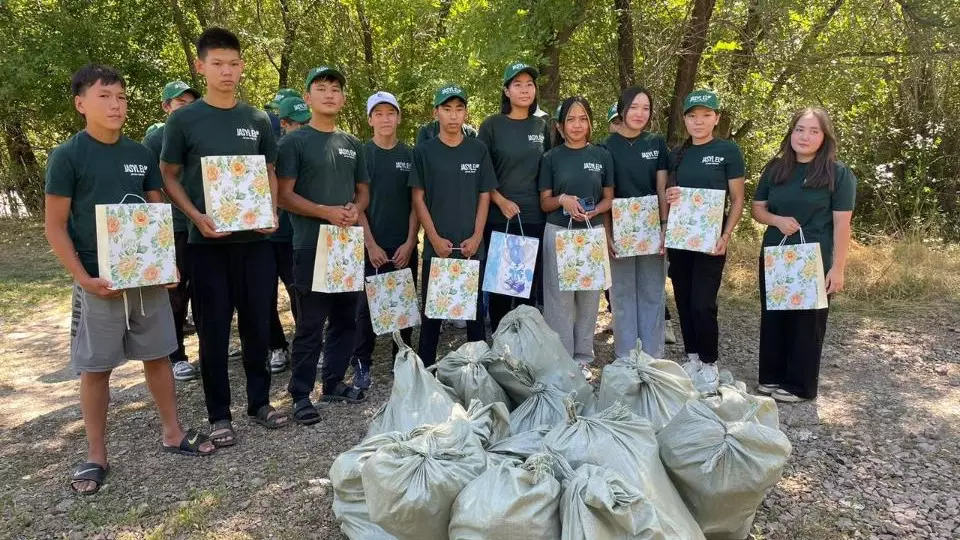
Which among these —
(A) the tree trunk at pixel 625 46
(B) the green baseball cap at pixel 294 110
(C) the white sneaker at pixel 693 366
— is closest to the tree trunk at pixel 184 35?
(B) the green baseball cap at pixel 294 110

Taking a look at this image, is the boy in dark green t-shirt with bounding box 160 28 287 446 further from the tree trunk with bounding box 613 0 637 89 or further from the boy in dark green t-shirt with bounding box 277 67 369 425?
the tree trunk with bounding box 613 0 637 89

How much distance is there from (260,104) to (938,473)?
12.8 m

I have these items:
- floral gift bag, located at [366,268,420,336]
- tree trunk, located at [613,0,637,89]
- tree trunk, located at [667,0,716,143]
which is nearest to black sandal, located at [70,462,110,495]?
floral gift bag, located at [366,268,420,336]

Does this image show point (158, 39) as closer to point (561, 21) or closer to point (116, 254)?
point (561, 21)

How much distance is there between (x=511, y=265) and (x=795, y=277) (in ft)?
5.73

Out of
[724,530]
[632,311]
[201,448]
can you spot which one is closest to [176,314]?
[201,448]

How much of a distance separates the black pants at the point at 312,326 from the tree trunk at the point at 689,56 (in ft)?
16.8

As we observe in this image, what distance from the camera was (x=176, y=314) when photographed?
4.93 m

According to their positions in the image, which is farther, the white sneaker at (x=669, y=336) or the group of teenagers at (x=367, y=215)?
the white sneaker at (x=669, y=336)

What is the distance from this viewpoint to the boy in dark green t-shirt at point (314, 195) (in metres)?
3.82

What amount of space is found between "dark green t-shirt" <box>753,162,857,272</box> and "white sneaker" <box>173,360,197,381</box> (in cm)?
415

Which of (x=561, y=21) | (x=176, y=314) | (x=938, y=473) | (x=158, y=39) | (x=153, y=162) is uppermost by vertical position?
(x=158, y=39)

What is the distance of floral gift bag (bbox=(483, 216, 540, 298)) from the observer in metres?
4.25

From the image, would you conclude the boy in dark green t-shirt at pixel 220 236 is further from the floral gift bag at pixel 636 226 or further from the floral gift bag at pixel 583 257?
the floral gift bag at pixel 636 226
